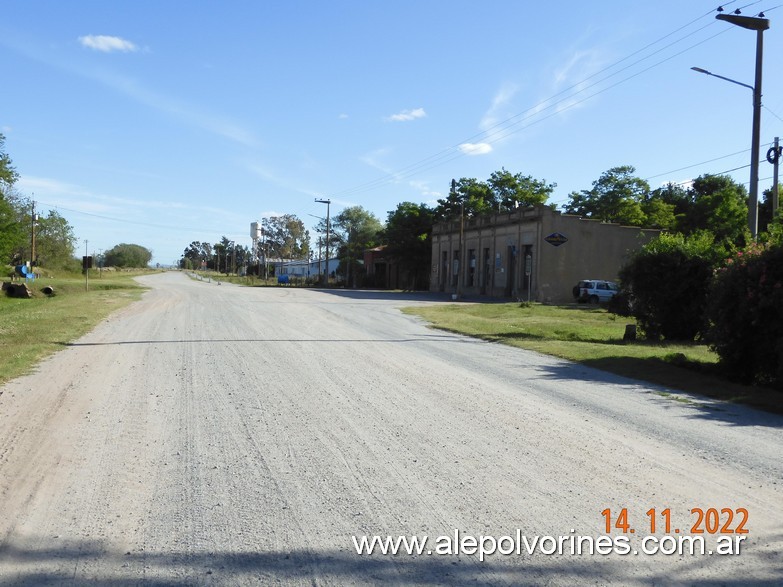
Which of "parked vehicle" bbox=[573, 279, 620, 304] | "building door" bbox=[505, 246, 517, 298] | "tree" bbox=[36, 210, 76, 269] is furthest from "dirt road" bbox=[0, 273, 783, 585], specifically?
"tree" bbox=[36, 210, 76, 269]

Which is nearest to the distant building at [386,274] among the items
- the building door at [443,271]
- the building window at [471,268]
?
the building door at [443,271]

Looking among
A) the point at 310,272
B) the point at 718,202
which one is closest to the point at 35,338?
the point at 718,202

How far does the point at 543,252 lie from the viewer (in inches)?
1896

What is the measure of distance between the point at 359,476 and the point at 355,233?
4533 inches

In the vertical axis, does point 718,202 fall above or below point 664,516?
above

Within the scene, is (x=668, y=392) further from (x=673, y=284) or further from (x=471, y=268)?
(x=471, y=268)

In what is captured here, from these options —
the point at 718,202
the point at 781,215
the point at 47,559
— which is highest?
the point at 718,202

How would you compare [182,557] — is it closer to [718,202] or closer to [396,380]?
[396,380]

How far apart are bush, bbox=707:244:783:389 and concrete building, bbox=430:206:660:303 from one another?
1209 inches

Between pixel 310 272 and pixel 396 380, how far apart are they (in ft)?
391

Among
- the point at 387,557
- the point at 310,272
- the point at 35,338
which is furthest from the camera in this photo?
the point at 310,272

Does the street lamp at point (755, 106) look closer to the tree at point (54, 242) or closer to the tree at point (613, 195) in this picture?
the tree at point (613, 195)

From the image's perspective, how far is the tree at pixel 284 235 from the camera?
144 meters

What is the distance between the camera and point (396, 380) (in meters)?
11.2
